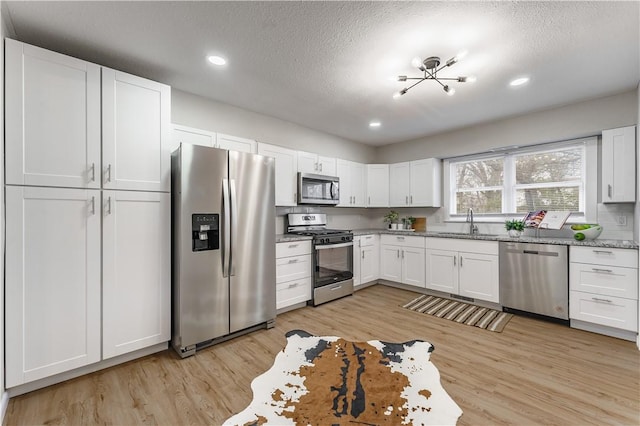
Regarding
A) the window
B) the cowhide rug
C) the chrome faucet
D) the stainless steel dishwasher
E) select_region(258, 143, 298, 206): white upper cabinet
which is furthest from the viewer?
the chrome faucet

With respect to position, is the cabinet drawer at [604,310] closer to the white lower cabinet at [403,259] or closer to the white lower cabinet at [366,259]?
the white lower cabinet at [403,259]

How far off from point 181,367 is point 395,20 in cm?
307

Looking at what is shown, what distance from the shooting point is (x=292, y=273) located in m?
3.38

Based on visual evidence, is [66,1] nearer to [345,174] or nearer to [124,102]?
[124,102]

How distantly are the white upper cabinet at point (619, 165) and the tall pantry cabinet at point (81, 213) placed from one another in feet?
15.1

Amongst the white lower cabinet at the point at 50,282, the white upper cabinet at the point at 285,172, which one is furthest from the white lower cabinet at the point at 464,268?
the white lower cabinet at the point at 50,282

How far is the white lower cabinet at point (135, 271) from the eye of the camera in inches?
84.1

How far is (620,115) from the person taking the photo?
9.86ft

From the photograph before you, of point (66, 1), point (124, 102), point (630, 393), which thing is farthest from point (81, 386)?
point (630, 393)

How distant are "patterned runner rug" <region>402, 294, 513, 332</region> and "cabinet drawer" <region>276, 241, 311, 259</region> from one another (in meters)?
1.53

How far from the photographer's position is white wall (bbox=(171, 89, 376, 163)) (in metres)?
3.05

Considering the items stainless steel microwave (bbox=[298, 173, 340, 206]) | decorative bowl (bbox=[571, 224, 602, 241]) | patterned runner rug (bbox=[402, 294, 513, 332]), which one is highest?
stainless steel microwave (bbox=[298, 173, 340, 206])

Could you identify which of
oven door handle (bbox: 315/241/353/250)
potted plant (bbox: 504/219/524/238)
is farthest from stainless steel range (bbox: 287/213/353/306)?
potted plant (bbox: 504/219/524/238)

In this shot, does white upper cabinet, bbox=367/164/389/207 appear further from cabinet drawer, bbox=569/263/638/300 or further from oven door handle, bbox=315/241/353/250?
cabinet drawer, bbox=569/263/638/300
